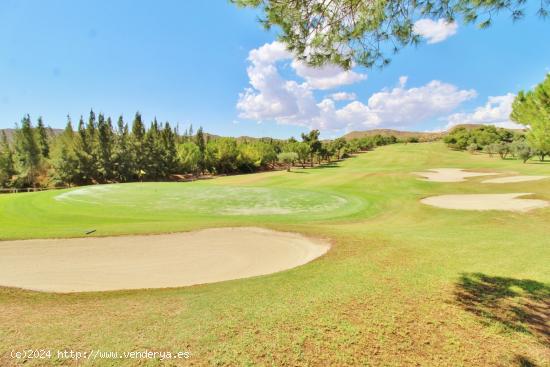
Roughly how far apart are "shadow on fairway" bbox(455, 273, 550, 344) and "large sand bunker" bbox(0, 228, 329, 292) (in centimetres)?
406

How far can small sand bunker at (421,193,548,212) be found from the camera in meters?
17.3

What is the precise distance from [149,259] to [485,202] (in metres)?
21.9

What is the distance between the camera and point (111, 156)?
54656mm

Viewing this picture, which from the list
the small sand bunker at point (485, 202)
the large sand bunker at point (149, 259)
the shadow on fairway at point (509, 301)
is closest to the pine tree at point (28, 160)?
the large sand bunker at point (149, 259)

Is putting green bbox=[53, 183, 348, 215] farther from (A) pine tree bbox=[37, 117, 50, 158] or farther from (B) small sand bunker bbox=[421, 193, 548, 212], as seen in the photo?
(A) pine tree bbox=[37, 117, 50, 158]

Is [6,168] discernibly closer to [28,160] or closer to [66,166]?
[28,160]

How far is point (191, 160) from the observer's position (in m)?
66.9

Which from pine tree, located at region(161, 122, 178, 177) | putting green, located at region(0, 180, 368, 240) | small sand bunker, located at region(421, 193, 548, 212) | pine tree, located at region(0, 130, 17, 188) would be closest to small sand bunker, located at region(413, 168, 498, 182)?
small sand bunker, located at region(421, 193, 548, 212)

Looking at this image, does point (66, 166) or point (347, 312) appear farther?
point (66, 166)

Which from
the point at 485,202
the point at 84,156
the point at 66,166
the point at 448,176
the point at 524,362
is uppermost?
the point at 84,156

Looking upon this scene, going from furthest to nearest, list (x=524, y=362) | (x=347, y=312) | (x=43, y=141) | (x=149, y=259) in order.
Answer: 1. (x=43, y=141)
2. (x=149, y=259)
3. (x=347, y=312)
4. (x=524, y=362)

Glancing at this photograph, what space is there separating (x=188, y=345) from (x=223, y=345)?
0.48 m

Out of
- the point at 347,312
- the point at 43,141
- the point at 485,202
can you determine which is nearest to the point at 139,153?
the point at 43,141

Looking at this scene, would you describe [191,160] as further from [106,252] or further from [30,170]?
[106,252]
